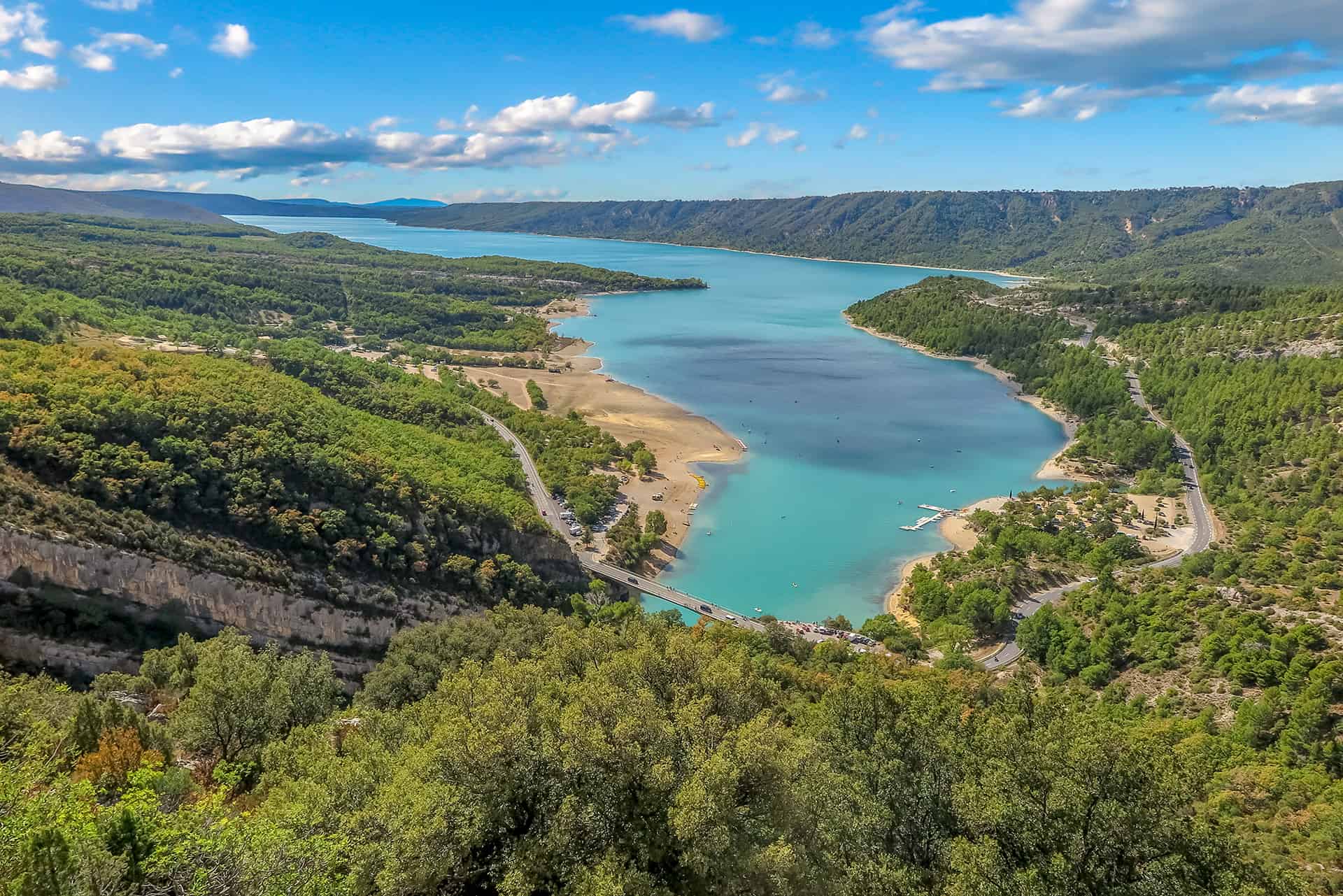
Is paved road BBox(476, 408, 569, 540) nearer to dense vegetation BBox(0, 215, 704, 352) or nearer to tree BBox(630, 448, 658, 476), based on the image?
tree BBox(630, 448, 658, 476)

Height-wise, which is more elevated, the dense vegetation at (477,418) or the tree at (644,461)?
the dense vegetation at (477,418)

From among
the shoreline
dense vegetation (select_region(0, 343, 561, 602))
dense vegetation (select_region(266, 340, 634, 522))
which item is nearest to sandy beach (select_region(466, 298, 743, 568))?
dense vegetation (select_region(266, 340, 634, 522))

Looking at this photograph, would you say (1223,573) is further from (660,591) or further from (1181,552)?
(660,591)

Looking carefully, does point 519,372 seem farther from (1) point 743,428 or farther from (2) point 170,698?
(2) point 170,698

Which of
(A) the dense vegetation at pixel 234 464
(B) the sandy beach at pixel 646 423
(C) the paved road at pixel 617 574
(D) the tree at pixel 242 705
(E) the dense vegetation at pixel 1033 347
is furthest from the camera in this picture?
(E) the dense vegetation at pixel 1033 347

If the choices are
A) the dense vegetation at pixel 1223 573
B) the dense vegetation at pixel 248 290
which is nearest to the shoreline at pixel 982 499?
the dense vegetation at pixel 1223 573

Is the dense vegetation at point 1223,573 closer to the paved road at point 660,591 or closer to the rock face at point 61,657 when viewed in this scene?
the paved road at point 660,591

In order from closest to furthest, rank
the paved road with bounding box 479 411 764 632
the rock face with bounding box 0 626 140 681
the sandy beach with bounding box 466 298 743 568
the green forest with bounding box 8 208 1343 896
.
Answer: the green forest with bounding box 8 208 1343 896
the rock face with bounding box 0 626 140 681
the paved road with bounding box 479 411 764 632
the sandy beach with bounding box 466 298 743 568
